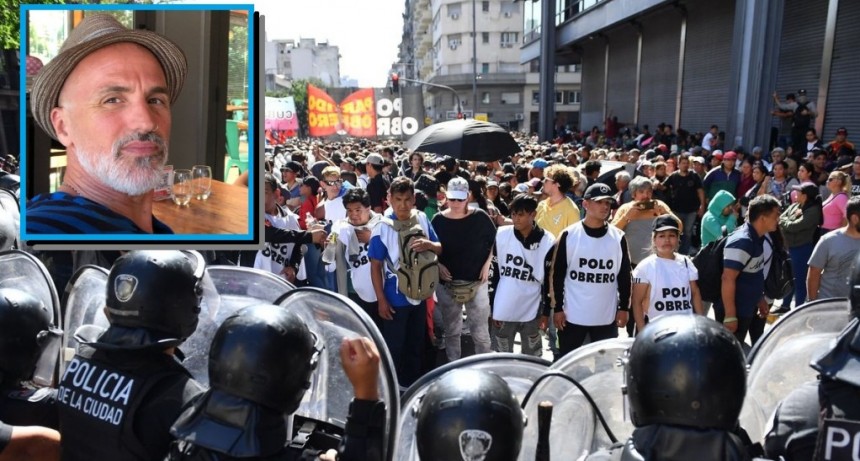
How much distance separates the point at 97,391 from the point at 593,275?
346cm

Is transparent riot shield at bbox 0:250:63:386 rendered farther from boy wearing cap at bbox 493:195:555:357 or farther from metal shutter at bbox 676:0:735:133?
metal shutter at bbox 676:0:735:133

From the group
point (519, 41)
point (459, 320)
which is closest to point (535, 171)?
point (459, 320)

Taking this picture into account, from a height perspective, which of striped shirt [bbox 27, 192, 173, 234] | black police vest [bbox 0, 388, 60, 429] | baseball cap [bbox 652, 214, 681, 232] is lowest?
black police vest [bbox 0, 388, 60, 429]

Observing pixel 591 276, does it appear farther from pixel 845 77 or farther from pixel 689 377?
pixel 845 77

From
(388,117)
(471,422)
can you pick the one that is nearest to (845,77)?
(388,117)

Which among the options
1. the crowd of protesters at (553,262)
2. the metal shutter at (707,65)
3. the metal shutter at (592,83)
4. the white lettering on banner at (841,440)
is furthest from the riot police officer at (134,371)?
the metal shutter at (592,83)

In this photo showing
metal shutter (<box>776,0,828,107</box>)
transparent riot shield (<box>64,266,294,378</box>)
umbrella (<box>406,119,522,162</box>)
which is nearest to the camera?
transparent riot shield (<box>64,266,294,378</box>)

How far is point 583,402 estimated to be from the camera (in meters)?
2.40

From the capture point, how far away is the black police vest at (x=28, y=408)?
97.1 inches

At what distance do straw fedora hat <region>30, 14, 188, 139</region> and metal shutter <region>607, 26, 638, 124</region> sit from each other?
26209 millimetres

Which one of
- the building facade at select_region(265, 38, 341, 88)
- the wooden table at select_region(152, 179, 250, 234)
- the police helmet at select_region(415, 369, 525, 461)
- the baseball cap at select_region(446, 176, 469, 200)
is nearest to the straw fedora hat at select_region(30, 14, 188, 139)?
the wooden table at select_region(152, 179, 250, 234)

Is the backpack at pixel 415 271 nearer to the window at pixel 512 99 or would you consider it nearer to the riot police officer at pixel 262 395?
the riot police officer at pixel 262 395

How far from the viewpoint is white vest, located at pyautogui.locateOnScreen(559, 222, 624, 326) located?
488 centimetres

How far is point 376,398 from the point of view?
2127mm
